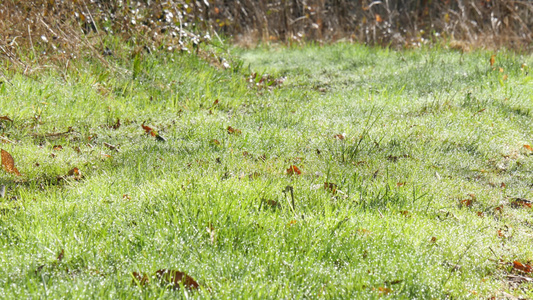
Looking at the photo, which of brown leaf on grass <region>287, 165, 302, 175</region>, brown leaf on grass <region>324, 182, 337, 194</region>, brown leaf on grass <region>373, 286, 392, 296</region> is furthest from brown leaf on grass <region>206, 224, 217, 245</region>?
brown leaf on grass <region>287, 165, 302, 175</region>

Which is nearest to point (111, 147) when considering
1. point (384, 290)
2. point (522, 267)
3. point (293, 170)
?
point (293, 170)

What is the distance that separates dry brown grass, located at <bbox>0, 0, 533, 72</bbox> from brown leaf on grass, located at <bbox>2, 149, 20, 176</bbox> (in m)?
1.82

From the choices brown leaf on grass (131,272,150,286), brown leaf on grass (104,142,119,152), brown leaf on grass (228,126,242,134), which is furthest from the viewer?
brown leaf on grass (228,126,242,134)

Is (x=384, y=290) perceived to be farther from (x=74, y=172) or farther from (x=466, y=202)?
(x=74, y=172)

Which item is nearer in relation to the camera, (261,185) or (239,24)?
(261,185)

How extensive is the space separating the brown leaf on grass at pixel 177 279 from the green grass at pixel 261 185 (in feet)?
0.16

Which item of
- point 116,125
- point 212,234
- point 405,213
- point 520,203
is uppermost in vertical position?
point 212,234

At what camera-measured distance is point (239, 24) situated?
11.4 metres

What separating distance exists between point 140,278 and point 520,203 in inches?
98.2

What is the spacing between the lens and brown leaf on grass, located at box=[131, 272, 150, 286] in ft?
6.49

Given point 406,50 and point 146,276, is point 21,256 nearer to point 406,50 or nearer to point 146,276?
point 146,276

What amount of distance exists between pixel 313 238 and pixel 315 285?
324 mm

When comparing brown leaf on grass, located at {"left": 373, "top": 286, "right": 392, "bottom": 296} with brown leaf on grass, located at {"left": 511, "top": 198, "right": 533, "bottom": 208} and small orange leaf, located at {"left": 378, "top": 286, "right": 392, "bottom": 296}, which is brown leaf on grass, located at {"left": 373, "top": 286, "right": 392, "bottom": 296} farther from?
brown leaf on grass, located at {"left": 511, "top": 198, "right": 533, "bottom": 208}

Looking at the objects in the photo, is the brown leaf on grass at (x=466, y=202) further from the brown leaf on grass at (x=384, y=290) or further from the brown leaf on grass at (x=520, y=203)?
the brown leaf on grass at (x=384, y=290)
